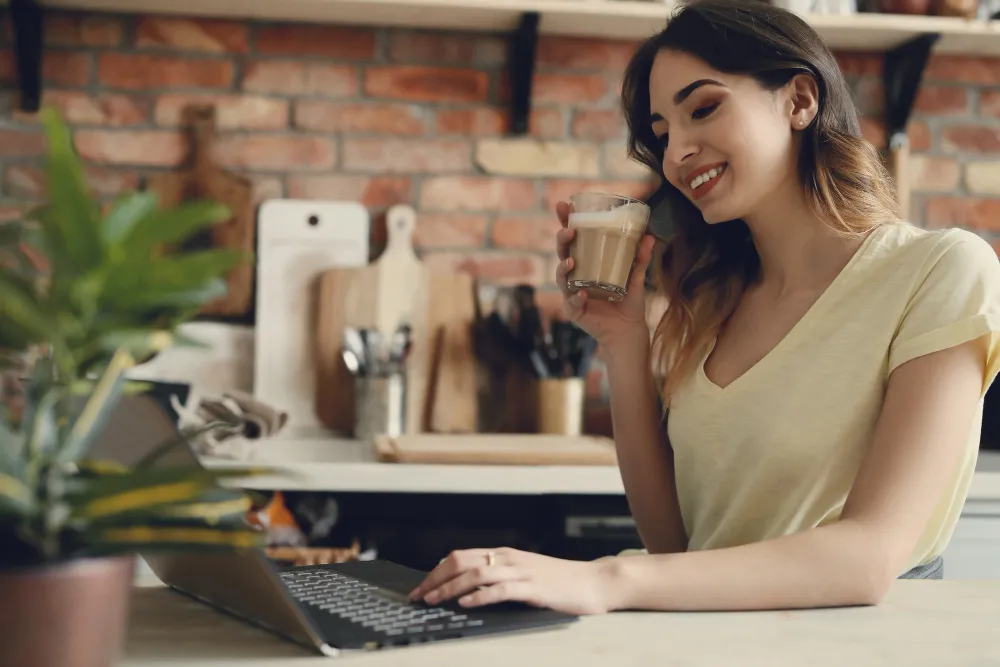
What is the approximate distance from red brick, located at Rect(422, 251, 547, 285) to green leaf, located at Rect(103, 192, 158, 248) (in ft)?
6.37

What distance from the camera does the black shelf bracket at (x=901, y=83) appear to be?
2434 mm

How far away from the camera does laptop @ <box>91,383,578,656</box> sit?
27.0 inches

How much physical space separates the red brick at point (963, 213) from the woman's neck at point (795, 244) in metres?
1.34

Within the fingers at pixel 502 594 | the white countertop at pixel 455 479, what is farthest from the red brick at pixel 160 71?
the fingers at pixel 502 594

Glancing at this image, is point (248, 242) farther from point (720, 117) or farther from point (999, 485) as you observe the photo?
point (999, 485)

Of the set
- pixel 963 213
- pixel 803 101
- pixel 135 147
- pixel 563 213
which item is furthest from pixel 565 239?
pixel 963 213

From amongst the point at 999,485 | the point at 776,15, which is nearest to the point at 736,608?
the point at 776,15

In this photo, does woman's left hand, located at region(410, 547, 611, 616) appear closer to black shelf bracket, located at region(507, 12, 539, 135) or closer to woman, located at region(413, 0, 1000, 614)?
woman, located at region(413, 0, 1000, 614)

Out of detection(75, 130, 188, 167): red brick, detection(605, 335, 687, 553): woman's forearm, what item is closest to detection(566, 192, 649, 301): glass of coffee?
detection(605, 335, 687, 553): woman's forearm

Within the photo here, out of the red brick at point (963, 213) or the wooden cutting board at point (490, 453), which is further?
the red brick at point (963, 213)

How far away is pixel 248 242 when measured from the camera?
237 centimetres

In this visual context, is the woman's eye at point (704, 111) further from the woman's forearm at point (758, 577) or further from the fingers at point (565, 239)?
the woman's forearm at point (758, 577)

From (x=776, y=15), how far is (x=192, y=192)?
1.52 metres

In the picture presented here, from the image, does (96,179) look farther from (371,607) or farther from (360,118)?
(371,607)
